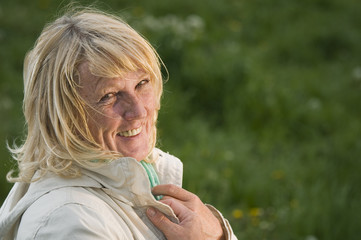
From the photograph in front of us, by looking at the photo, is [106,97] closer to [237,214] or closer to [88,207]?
[88,207]

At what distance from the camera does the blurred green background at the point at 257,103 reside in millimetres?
3635

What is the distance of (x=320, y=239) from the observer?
343 cm

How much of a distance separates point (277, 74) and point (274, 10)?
166 centimetres

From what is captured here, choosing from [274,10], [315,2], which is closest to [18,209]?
[274,10]

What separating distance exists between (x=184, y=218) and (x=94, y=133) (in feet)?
1.32

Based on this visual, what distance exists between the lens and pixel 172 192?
1.86m

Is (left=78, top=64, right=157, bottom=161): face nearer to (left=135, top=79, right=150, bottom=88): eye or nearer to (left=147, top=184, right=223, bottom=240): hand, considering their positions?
(left=135, top=79, right=150, bottom=88): eye

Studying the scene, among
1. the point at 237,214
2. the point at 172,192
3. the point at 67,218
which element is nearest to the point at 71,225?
the point at 67,218

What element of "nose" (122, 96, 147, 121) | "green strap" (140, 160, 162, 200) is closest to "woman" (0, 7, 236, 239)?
"nose" (122, 96, 147, 121)

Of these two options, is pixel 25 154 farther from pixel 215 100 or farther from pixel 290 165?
pixel 215 100

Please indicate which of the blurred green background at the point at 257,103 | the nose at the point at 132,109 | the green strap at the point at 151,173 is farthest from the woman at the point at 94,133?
the blurred green background at the point at 257,103

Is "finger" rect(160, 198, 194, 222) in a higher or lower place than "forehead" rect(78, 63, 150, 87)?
lower

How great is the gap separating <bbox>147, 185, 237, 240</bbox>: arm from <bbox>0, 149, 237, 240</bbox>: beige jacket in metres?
0.03

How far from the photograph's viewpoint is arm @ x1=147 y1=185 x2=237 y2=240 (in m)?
1.74
